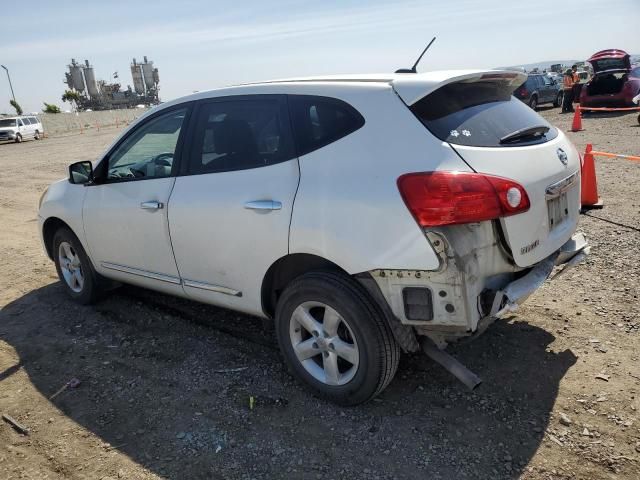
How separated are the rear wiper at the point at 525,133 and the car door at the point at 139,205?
2.26 m

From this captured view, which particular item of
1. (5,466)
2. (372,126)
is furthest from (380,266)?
(5,466)

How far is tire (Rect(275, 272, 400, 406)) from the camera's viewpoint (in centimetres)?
295

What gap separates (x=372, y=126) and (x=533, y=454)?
1936mm

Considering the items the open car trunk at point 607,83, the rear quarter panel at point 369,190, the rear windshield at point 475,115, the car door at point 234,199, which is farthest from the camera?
the open car trunk at point 607,83

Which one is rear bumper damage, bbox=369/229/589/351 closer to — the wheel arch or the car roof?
the wheel arch

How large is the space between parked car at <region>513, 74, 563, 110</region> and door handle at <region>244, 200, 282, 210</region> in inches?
837

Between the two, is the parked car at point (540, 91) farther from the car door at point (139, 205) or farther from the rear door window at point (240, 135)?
the rear door window at point (240, 135)

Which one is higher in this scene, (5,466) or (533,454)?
(5,466)

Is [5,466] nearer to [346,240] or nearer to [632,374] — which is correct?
[346,240]

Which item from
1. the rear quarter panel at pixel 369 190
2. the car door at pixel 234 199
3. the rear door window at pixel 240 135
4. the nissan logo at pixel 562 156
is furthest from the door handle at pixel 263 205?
the nissan logo at pixel 562 156

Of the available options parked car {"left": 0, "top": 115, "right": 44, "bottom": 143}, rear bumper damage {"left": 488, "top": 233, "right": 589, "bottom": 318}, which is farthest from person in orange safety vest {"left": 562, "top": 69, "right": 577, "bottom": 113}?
parked car {"left": 0, "top": 115, "right": 44, "bottom": 143}

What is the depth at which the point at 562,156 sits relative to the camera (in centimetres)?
321

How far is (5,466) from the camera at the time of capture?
9.69 ft

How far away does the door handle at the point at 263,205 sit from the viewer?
3.18 m
